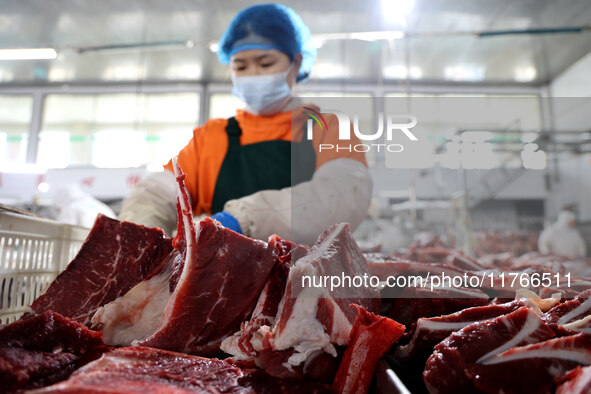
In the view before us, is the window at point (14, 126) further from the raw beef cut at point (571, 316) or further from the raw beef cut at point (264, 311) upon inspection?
the raw beef cut at point (571, 316)

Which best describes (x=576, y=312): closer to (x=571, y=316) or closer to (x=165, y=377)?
(x=571, y=316)

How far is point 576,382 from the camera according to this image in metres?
0.65

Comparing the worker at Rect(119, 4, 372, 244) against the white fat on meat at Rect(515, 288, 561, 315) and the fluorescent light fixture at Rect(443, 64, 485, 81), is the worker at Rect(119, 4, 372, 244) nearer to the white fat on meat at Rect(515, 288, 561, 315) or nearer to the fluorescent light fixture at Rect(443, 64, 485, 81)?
the white fat on meat at Rect(515, 288, 561, 315)

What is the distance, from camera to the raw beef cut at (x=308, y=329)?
773 mm

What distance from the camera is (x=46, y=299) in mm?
1065

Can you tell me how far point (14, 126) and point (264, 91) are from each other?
1089cm

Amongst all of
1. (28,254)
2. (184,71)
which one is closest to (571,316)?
(28,254)

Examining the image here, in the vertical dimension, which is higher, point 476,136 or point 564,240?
point 564,240

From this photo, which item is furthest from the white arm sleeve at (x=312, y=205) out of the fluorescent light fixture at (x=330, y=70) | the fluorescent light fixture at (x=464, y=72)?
the fluorescent light fixture at (x=464, y=72)

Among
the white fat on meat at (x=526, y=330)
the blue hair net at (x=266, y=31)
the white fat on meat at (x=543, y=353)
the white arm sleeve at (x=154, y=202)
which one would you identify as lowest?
the white fat on meat at (x=543, y=353)

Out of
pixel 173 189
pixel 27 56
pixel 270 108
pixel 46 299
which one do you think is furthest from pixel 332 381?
pixel 27 56

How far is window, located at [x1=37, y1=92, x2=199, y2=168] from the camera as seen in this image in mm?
10219

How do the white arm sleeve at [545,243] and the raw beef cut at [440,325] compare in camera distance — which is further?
the white arm sleeve at [545,243]

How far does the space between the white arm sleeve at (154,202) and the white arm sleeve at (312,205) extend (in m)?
0.58
